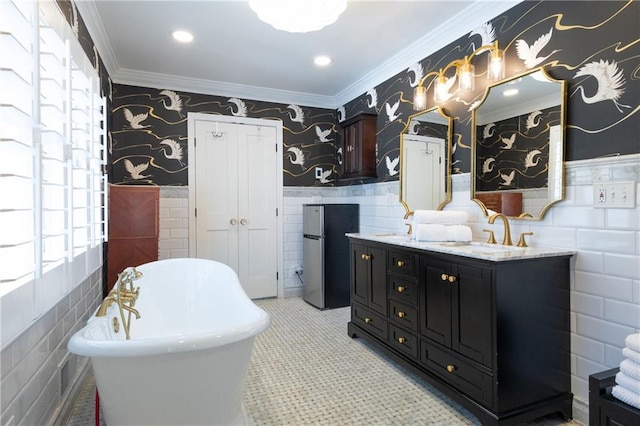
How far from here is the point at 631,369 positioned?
4.40ft

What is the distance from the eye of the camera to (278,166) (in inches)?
175

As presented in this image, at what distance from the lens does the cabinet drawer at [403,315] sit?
7.72 feet

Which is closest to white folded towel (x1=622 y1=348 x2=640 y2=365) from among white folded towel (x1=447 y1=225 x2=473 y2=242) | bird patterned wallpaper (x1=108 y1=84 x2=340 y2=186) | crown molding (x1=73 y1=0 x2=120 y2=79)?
white folded towel (x1=447 y1=225 x2=473 y2=242)

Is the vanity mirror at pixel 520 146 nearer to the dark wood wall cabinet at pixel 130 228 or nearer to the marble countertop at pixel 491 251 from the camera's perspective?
the marble countertop at pixel 491 251

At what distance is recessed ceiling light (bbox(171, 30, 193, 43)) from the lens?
2.86 m

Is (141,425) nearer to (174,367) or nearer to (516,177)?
(174,367)

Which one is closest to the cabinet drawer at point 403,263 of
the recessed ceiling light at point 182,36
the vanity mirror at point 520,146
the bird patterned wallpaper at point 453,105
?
the vanity mirror at point 520,146

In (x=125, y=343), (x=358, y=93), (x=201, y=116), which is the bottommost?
(x=125, y=343)

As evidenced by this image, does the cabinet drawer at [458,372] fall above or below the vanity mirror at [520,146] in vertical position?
below

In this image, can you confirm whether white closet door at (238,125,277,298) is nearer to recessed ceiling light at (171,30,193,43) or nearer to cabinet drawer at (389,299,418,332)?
recessed ceiling light at (171,30,193,43)

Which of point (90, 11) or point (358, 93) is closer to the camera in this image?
point (90, 11)

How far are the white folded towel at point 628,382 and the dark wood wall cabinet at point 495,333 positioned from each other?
0.47m

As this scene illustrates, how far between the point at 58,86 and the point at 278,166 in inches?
112

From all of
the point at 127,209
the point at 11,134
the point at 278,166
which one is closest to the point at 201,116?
the point at 278,166
